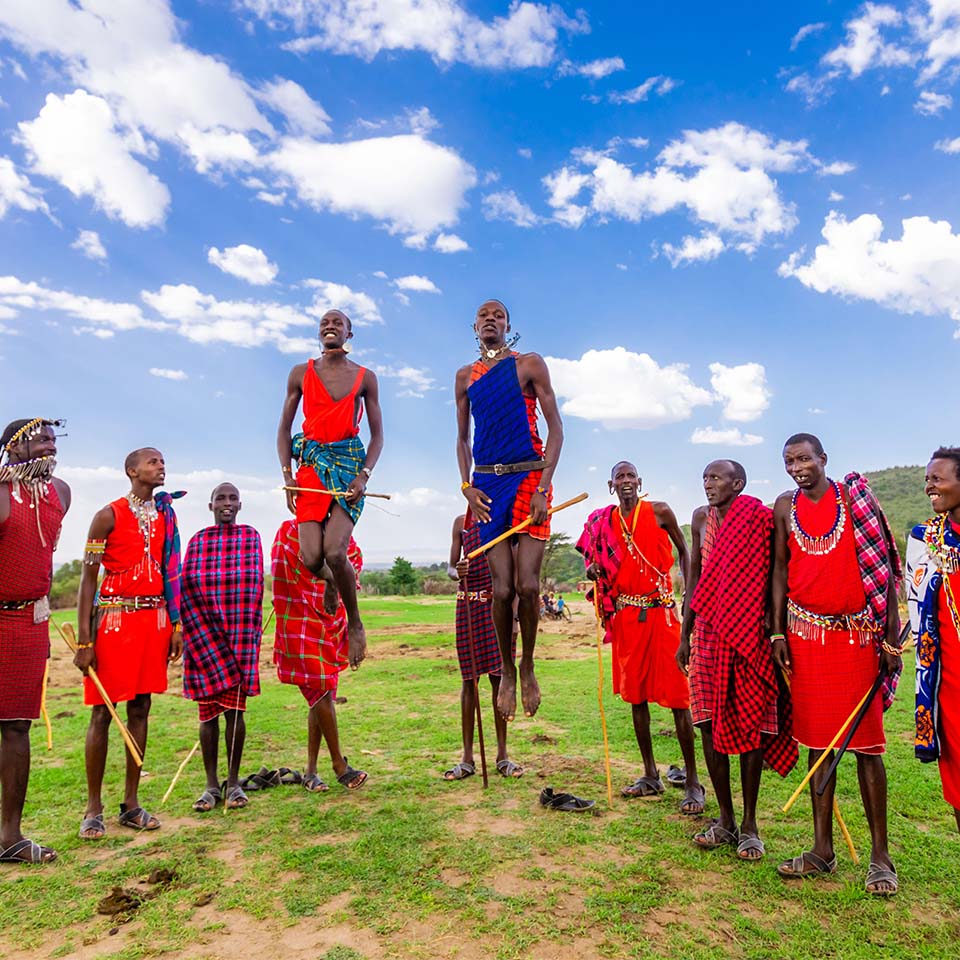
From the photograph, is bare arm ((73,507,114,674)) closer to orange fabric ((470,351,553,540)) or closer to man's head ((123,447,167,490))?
man's head ((123,447,167,490))

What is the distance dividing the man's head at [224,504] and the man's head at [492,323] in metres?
3.29

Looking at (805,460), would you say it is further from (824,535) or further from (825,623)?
(825,623)

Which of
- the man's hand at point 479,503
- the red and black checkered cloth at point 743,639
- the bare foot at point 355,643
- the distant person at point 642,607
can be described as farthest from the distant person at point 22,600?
the red and black checkered cloth at point 743,639

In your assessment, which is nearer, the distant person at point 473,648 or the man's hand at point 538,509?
the man's hand at point 538,509

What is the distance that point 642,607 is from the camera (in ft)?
22.0

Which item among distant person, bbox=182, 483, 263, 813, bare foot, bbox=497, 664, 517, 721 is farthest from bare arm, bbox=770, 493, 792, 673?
distant person, bbox=182, 483, 263, 813

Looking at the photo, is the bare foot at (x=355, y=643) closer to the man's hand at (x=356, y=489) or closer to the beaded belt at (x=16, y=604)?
the man's hand at (x=356, y=489)

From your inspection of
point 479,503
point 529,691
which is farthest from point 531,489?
point 529,691

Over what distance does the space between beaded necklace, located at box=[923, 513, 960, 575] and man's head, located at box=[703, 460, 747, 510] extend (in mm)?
1438

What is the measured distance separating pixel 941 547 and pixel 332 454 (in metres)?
4.52

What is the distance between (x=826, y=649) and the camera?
502cm

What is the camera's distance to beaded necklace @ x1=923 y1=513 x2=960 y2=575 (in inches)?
175

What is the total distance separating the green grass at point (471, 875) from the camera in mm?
4082

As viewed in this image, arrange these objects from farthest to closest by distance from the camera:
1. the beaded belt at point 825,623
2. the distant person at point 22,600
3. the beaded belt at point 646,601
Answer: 1. the beaded belt at point 646,601
2. the distant person at point 22,600
3. the beaded belt at point 825,623
